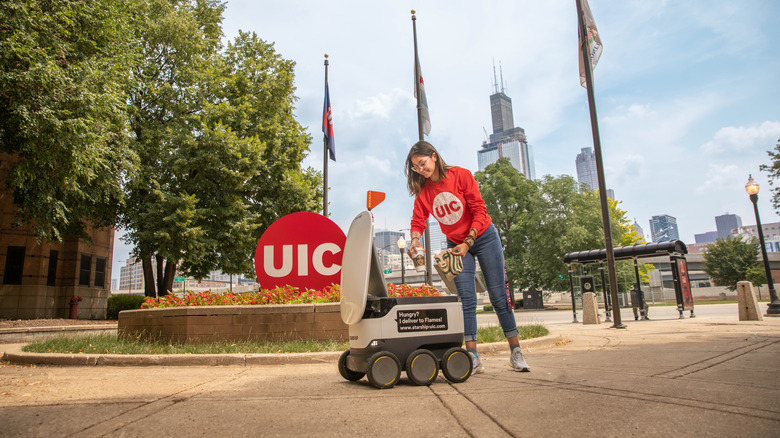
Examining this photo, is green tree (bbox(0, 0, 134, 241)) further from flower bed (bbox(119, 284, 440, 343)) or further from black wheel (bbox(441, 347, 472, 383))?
black wheel (bbox(441, 347, 472, 383))

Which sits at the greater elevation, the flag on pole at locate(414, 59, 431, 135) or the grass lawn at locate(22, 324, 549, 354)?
the flag on pole at locate(414, 59, 431, 135)

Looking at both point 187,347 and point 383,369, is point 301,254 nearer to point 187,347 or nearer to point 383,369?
point 187,347

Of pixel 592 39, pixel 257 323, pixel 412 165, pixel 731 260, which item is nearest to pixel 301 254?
pixel 257 323

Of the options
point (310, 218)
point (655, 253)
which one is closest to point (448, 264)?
point (310, 218)

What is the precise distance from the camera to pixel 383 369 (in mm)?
3375

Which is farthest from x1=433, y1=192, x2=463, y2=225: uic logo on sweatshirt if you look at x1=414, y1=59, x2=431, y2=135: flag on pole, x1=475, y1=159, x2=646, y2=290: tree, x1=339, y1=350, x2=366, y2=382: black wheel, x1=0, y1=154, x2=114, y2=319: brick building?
x1=475, y1=159, x2=646, y2=290: tree

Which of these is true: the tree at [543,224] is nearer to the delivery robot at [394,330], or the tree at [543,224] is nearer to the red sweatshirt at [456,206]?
the red sweatshirt at [456,206]

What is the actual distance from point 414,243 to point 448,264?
35cm

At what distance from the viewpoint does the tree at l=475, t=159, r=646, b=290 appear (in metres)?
33.9

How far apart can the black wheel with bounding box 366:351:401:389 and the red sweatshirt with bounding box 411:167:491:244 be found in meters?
1.19

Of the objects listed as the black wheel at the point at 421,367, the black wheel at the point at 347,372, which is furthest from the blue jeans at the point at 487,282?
the black wheel at the point at 347,372

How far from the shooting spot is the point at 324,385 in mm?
3793

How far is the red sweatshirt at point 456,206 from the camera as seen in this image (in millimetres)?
4117

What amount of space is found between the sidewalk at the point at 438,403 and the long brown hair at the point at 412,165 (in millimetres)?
1782
